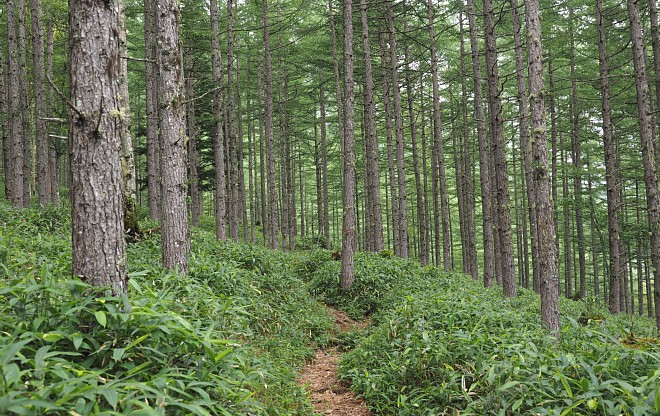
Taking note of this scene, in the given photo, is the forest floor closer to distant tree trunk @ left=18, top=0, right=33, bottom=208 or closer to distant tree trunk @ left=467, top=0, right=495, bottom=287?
distant tree trunk @ left=467, top=0, right=495, bottom=287

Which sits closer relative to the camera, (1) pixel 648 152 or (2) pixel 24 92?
(1) pixel 648 152

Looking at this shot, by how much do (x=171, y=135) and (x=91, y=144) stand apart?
323 cm

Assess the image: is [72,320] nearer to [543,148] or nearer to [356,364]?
[356,364]

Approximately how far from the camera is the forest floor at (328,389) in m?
5.18

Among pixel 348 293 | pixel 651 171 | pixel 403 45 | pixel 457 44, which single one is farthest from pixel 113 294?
pixel 457 44

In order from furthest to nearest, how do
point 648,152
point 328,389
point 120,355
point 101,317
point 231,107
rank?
1. point 231,107
2. point 648,152
3. point 328,389
4. point 101,317
5. point 120,355

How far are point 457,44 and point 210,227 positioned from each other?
→ 737 inches

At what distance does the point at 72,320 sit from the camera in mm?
Answer: 3031

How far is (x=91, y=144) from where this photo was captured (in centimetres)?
338

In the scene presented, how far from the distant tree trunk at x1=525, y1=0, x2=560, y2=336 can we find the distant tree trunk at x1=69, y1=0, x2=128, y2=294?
21.5 feet

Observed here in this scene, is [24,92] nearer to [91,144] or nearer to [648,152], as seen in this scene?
[91,144]

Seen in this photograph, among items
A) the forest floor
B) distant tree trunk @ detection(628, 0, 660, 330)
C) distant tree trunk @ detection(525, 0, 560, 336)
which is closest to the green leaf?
the forest floor

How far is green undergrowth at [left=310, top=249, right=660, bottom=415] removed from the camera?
365cm

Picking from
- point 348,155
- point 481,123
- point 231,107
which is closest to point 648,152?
point 481,123
